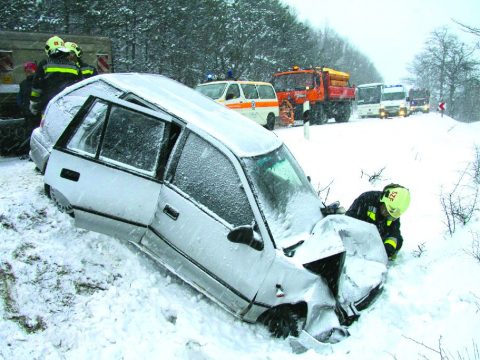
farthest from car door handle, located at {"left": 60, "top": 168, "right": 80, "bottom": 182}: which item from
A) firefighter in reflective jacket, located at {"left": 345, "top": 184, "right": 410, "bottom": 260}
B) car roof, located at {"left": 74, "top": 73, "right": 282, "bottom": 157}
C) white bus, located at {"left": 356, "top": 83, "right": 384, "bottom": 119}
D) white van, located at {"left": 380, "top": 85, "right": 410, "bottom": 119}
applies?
white bus, located at {"left": 356, "top": 83, "right": 384, "bottom": 119}

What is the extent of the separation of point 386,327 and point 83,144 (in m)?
3.18

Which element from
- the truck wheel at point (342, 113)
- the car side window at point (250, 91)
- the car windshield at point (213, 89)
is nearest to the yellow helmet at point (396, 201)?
the car windshield at point (213, 89)

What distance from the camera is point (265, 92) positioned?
15.4m

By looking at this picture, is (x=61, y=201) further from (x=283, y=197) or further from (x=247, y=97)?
(x=247, y=97)

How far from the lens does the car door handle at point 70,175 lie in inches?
151

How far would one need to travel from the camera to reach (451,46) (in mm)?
50219

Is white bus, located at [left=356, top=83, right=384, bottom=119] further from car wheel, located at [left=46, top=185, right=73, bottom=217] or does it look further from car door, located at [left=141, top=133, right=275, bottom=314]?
car wheel, located at [left=46, top=185, right=73, bottom=217]

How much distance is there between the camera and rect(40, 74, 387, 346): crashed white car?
3.66 meters

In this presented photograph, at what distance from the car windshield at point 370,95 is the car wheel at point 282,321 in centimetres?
2707

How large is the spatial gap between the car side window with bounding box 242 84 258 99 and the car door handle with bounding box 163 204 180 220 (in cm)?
1059

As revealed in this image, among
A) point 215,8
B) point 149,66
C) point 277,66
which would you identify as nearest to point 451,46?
point 277,66

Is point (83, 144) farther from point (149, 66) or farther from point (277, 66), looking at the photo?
point (277, 66)

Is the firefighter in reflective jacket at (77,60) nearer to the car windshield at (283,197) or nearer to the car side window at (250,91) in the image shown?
the car windshield at (283,197)

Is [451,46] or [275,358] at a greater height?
[451,46]
